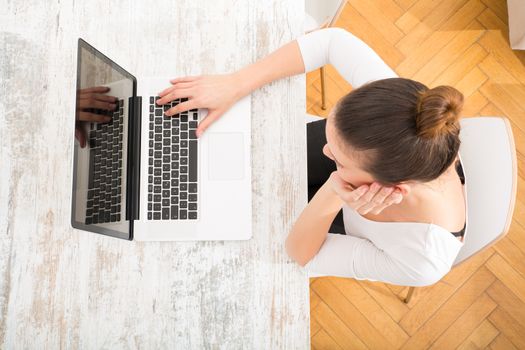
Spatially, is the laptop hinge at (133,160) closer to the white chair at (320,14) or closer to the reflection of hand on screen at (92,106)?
the reflection of hand on screen at (92,106)

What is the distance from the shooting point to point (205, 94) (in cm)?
105

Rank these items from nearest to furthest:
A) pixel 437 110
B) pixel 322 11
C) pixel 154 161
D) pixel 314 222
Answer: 1. pixel 437 110
2. pixel 314 222
3. pixel 154 161
4. pixel 322 11

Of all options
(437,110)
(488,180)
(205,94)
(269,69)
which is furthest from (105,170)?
(488,180)

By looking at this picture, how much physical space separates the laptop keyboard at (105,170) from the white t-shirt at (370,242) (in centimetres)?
48

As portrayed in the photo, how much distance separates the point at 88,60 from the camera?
3.18 ft

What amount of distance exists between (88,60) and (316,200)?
0.60 metres

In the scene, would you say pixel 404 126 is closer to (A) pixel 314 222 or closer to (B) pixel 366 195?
(B) pixel 366 195

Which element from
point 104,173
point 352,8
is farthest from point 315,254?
point 352,8

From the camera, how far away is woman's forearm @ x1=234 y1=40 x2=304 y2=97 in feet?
3.52

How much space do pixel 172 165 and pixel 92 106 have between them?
0.23 m

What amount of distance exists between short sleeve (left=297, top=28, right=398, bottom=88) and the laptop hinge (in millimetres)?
447

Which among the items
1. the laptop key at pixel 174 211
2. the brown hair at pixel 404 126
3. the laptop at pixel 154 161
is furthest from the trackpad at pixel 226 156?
the brown hair at pixel 404 126

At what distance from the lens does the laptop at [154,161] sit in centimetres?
98

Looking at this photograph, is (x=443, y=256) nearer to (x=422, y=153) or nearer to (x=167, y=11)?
(x=422, y=153)
